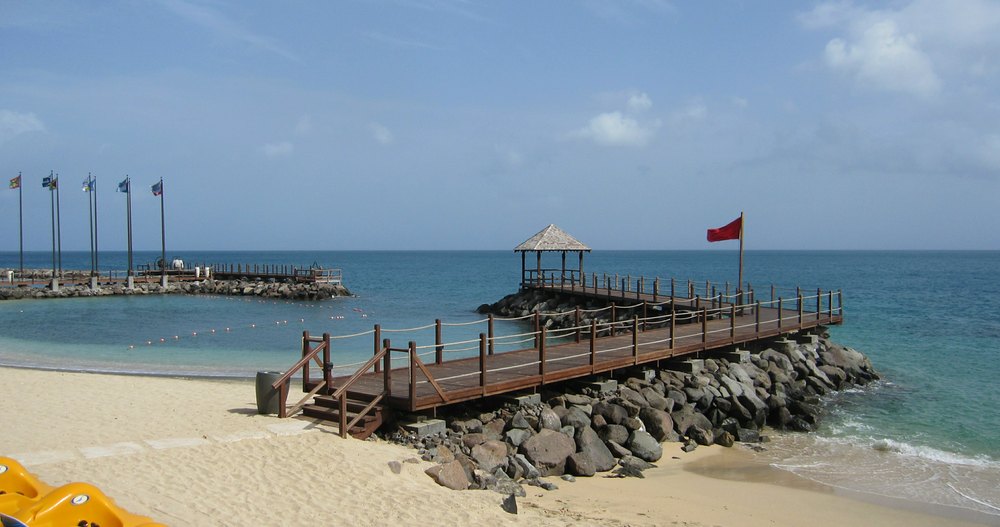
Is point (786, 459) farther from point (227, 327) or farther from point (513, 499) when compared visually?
point (227, 327)

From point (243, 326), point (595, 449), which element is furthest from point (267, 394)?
point (243, 326)

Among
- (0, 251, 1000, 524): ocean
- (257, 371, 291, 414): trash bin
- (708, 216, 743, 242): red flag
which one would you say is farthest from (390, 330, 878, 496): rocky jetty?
(708, 216, 743, 242): red flag

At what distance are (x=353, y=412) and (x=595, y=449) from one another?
4.23 m

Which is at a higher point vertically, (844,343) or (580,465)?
(580,465)

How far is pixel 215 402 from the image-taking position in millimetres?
14336

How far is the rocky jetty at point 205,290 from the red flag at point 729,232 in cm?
3307

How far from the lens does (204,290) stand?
58.2 metres

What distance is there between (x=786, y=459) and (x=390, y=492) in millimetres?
8544

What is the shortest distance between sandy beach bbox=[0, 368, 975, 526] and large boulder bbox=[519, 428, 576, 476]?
0.47m

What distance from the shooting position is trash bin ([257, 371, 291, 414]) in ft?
41.1

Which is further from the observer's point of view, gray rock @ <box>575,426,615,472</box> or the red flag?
the red flag

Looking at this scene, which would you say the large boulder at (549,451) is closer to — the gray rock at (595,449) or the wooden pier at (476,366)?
the gray rock at (595,449)

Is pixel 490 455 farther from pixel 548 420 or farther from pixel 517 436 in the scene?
pixel 548 420

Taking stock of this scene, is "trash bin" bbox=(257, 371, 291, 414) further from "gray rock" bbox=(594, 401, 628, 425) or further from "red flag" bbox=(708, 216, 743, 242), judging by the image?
"red flag" bbox=(708, 216, 743, 242)
